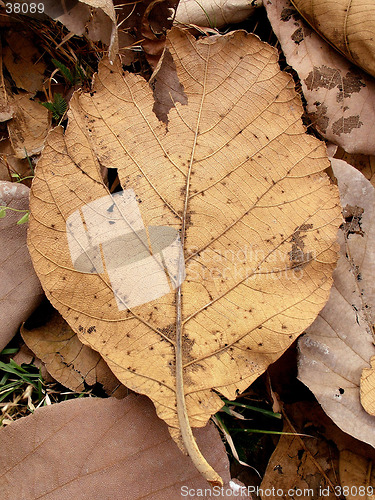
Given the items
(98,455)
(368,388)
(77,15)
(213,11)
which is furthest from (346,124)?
(98,455)

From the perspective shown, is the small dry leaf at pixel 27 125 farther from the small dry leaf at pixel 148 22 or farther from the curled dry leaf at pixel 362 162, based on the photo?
the curled dry leaf at pixel 362 162

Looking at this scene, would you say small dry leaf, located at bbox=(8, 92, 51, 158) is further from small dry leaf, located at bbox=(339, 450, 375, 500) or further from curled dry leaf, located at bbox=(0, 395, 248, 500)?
small dry leaf, located at bbox=(339, 450, 375, 500)

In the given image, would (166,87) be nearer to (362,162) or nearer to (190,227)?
(190,227)

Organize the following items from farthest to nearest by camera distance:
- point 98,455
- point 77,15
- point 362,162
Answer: point 362,162, point 77,15, point 98,455

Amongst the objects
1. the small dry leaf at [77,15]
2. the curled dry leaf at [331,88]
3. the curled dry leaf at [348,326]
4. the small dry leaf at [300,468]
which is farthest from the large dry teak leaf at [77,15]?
the small dry leaf at [300,468]

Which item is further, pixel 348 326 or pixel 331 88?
pixel 331 88

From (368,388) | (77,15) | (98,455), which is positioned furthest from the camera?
(77,15)
